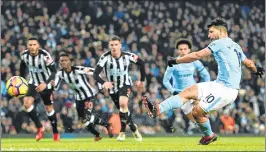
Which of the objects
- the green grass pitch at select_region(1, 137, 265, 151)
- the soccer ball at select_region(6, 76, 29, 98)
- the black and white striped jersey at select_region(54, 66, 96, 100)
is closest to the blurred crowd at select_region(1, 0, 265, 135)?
the black and white striped jersey at select_region(54, 66, 96, 100)

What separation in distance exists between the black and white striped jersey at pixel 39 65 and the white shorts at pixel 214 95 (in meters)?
5.53

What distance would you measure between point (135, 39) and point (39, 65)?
1252 cm

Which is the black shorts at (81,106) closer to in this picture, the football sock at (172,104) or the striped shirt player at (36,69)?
the striped shirt player at (36,69)

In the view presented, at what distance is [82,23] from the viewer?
29.6 metres

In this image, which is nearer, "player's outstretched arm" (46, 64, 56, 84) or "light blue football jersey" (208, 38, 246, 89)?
"light blue football jersey" (208, 38, 246, 89)

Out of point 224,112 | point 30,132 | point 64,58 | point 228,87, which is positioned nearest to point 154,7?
point 224,112

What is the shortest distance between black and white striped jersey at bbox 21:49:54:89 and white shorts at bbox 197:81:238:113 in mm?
5526

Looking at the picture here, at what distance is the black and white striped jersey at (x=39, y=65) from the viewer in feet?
55.2

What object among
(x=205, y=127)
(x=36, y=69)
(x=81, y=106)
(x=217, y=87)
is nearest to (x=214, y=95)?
(x=217, y=87)

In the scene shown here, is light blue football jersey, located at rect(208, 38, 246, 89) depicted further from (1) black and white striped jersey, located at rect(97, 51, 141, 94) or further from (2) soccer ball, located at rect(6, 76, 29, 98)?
(2) soccer ball, located at rect(6, 76, 29, 98)

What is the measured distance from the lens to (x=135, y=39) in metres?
29.1

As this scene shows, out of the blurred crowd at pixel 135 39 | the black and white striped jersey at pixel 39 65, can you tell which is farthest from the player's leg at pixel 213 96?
the blurred crowd at pixel 135 39

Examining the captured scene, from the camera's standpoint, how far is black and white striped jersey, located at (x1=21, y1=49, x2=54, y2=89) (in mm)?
16828

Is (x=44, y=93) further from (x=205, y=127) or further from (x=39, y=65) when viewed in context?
(x=205, y=127)
